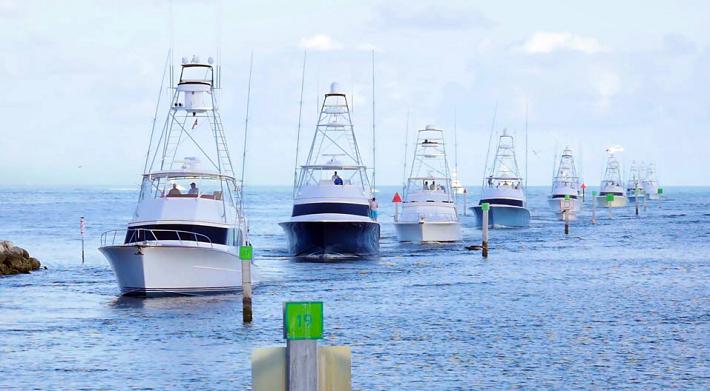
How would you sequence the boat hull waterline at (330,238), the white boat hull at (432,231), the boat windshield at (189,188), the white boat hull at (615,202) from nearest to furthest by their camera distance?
1. the boat windshield at (189,188)
2. the boat hull waterline at (330,238)
3. the white boat hull at (432,231)
4. the white boat hull at (615,202)

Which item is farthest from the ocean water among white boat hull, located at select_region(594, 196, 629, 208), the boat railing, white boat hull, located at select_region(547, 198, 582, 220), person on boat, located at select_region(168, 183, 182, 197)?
white boat hull, located at select_region(594, 196, 629, 208)

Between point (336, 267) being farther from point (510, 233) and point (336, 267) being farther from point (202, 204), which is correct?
point (510, 233)

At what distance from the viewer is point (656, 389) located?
20.6 m

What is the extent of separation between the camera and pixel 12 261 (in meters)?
44.6

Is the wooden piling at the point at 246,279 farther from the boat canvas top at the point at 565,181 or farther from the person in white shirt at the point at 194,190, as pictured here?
the boat canvas top at the point at 565,181

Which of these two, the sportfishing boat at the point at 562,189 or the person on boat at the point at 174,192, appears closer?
the person on boat at the point at 174,192

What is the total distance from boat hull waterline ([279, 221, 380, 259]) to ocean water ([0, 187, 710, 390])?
34.2 inches

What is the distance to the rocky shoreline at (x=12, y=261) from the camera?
44.2 metres

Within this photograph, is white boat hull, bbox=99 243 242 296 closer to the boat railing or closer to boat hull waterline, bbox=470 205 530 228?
the boat railing

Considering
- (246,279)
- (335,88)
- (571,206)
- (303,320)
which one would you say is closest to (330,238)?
(335,88)

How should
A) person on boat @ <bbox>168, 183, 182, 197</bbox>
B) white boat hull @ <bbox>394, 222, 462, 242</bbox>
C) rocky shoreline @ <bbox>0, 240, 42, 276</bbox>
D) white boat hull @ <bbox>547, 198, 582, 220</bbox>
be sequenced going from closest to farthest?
person on boat @ <bbox>168, 183, 182, 197</bbox>
rocky shoreline @ <bbox>0, 240, 42, 276</bbox>
white boat hull @ <bbox>394, 222, 462, 242</bbox>
white boat hull @ <bbox>547, 198, 582, 220</bbox>

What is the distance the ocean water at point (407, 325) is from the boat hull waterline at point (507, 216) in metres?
27.5

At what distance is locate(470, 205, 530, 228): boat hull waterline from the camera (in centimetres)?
8094

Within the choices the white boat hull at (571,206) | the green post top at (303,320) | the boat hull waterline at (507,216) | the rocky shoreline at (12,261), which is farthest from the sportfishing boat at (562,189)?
the green post top at (303,320)
